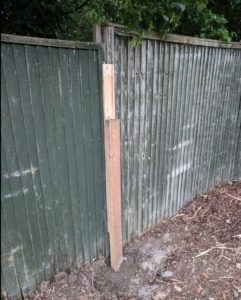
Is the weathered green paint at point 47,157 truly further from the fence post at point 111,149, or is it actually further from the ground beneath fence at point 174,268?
the ground beneath fence at point 174,268

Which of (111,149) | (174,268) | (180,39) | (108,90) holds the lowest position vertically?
(174,268)

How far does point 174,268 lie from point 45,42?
2145 millimetres

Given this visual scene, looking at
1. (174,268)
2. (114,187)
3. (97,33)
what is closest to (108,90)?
(97,33)

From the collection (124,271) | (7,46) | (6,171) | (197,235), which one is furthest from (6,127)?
(197,235)

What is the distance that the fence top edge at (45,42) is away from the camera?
1.59 meters

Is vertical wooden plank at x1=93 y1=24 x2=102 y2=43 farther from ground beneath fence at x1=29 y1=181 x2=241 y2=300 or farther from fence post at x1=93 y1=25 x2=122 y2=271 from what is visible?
ground beneath fence at x1=29 y1=181 x2=241 y2=300

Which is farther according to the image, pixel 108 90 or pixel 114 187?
pixel 114 187

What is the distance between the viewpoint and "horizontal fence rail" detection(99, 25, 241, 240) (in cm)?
236

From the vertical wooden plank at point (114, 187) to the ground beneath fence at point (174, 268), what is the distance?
19 centimetres

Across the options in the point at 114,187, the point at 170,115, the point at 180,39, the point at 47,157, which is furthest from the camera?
the point at 170,115

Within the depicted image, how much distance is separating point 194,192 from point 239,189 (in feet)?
2.76

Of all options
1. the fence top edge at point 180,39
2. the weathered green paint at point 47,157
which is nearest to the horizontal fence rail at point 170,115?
the fence top edge at point 180,39

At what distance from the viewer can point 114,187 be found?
2.28m

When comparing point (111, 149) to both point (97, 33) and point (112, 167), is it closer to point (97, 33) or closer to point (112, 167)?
point (112, 167)
